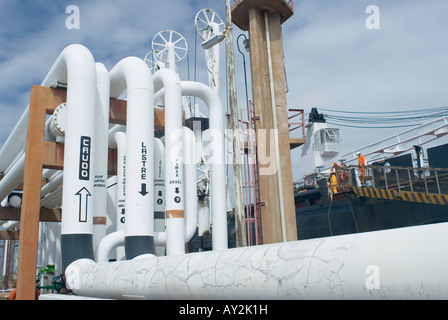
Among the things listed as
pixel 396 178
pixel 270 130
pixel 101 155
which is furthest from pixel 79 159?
pixel 396 178

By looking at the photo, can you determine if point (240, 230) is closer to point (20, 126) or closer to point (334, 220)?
Answer: point (20, 126)

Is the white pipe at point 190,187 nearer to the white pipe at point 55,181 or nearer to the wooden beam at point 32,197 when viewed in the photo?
the wooden beam at point 32,197

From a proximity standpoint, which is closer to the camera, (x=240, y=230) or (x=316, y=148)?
(x=240, y=230)

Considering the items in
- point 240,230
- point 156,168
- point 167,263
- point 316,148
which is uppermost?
point 316,148

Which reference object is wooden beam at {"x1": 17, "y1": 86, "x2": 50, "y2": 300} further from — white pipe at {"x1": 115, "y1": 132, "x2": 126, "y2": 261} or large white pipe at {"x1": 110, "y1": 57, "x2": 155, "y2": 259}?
large white pipe at {"x1": 110, "y1": 57, "x2": 155, "y2": 259}

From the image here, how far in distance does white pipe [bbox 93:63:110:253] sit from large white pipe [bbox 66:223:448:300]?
6847mm

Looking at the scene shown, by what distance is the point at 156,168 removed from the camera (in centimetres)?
1552

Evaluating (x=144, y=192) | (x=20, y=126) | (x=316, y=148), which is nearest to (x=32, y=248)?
(x=144, y=192)

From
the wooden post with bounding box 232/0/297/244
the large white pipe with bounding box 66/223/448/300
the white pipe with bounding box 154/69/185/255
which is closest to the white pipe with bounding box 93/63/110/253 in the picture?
the white pipe with bounding box 154/69/185/255

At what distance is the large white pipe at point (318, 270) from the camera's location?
12.2ft
